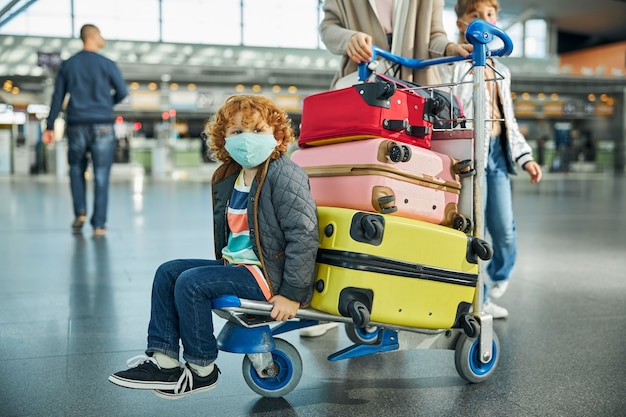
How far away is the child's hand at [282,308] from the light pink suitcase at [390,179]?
1.29 ft

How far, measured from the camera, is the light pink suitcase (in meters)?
2.31

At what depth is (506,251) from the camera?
3.51 metres

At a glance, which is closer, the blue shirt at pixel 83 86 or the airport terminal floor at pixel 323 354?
the airport terminal floor at pixel 323 354

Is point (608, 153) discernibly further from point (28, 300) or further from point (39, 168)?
point (28, 300)

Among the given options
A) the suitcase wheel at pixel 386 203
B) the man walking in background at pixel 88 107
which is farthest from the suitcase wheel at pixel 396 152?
the man walking in background at pixel 88 107

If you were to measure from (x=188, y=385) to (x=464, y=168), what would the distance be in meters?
1.17

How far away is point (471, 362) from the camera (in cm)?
252

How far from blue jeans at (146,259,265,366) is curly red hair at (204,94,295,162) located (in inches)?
16.0

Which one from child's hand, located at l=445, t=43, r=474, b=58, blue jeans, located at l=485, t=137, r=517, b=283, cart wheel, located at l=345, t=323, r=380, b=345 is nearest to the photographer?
child's hand, located at l=445, t=43, r=474, b=58

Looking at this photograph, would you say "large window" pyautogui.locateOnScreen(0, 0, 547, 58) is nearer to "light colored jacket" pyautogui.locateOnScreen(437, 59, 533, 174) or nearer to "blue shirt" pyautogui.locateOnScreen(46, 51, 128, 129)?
"blue shirt" pyautogui.locateOnScreen(46, 51, 128, 129)

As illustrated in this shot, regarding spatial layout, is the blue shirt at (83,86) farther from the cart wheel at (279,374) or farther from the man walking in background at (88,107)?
the cart wheel at (279,374)

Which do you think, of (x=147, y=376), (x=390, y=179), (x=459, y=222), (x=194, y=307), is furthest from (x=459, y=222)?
(x=147, y=376)

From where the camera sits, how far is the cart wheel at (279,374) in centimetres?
234

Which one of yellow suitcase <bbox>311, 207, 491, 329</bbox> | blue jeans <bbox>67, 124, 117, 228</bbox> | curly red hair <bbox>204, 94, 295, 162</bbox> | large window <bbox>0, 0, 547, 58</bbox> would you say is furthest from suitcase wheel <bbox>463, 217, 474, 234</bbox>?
large window <bbox>0, 0, 547, 58</bbox>
